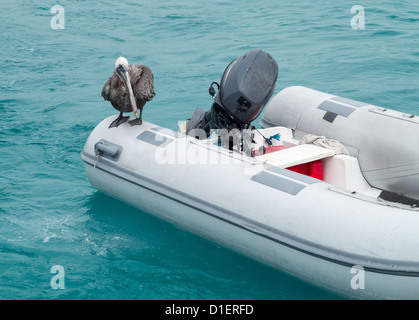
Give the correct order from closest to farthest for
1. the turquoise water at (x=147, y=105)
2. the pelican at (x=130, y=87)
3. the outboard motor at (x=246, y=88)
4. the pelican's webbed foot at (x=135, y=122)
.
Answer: the turquoise water at (x=147, y=105)
the outboard motor at (x=246, y=88)
the pelican at (x=130, y=87)
the pelican's webbed foot at (x=135, y=122)

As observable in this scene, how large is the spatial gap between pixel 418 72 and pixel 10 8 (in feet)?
24.0

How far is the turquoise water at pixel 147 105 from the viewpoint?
4172mm

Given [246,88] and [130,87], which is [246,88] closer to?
[246,88]

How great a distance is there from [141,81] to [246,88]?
79 centimetres

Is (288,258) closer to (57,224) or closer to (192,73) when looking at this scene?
(57,224)

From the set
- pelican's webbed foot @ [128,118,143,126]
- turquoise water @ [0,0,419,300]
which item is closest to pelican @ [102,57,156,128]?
pelican's webbed foot @ [128,118,143,126]

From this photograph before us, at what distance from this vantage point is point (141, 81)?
4.62 metres

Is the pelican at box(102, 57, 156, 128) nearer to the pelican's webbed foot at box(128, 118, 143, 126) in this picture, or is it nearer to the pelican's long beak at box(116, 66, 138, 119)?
the pelican's long beak at box(116, 66, 138, 119)

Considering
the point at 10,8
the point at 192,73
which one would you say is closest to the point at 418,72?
the point at 192,73

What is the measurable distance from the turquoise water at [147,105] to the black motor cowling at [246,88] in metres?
0.94

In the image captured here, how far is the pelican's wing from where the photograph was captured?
15.1 ft

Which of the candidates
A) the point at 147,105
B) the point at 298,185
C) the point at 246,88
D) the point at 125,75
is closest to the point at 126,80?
the point at 125,75

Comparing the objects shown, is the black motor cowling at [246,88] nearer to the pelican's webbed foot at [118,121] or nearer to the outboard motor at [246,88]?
the outboard motor at [246,88]

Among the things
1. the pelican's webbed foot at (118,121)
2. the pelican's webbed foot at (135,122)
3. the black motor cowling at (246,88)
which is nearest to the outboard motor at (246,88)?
the black motor cowling at (246,88)
